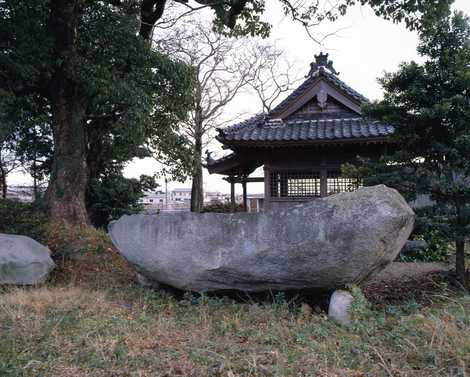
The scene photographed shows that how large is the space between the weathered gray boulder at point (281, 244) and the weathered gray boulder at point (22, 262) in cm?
182

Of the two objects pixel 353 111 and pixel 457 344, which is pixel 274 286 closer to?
pixel 457 344

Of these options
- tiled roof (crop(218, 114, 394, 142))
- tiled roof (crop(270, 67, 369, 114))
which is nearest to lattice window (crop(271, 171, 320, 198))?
tiled roof (crop(218, 114, 394, 142))

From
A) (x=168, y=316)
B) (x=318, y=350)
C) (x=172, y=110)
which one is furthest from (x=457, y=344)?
(x=172, y=110)

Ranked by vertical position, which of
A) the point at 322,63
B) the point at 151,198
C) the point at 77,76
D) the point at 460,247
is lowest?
the point at 460,247

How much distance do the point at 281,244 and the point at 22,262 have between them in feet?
13.2

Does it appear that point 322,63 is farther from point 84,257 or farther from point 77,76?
point 84,257

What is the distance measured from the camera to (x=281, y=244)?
4875 millimetres

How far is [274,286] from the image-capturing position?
5.17 meters

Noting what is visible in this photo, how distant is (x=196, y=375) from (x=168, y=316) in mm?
1792

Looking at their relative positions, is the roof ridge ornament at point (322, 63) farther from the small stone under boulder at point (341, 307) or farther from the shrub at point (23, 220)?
the small stone under boulder at point (341, 307)

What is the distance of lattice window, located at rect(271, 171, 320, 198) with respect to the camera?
12773 millimetres

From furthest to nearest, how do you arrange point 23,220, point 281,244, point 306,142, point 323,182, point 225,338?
point 323,182 → point 306,142 → point 23,220 → point 281,244 → point 225,338

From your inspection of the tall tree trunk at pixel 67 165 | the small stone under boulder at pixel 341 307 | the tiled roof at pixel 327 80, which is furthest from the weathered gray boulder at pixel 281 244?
the tiled roof at pixel 327 80

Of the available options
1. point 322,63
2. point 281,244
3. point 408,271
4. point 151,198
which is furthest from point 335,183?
point 151,198
